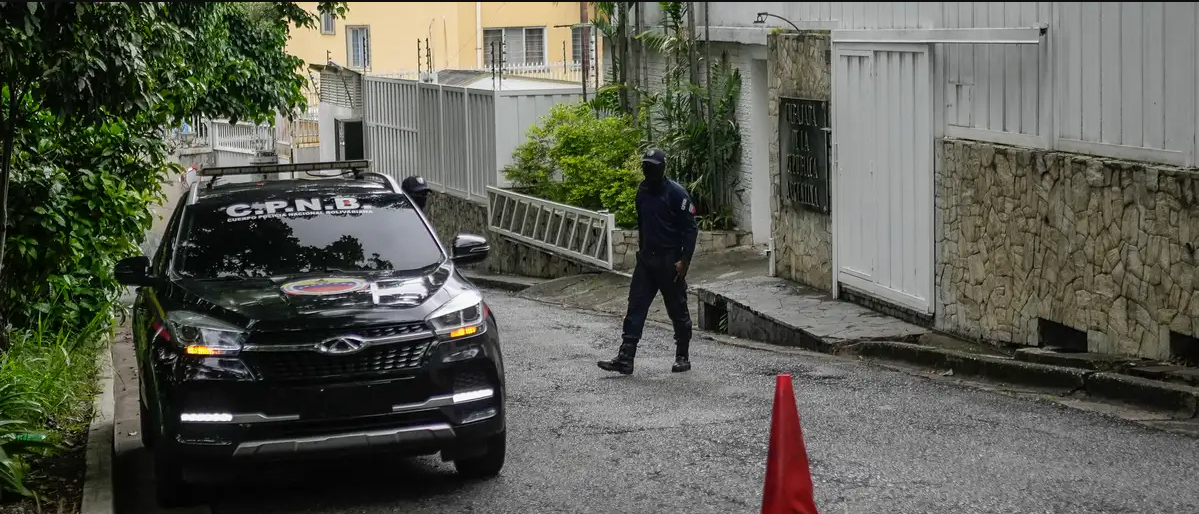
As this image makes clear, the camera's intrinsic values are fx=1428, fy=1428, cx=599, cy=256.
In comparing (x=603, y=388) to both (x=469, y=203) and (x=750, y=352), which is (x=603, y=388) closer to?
(x=750, y=352)

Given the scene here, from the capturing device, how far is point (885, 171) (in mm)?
13922

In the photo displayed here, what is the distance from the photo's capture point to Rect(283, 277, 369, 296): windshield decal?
25.1 feet

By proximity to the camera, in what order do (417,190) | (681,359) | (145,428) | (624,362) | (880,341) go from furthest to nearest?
(417,190) < (880,341) < (681,359) < (624,362) < (145,428)

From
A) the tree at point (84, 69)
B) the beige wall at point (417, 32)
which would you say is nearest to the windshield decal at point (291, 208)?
the tree at point (84, 69)

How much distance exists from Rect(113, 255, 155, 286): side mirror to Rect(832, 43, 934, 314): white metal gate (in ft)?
24.1

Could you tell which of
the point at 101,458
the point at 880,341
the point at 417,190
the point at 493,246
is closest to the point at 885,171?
the point at 880,341

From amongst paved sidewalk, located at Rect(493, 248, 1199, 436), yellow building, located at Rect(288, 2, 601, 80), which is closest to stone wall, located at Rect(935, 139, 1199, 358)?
paved sidewalk, located at Rect(493, 248, 1199, 436)

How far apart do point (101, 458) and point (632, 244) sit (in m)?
11.4

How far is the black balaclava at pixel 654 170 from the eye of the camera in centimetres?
1096

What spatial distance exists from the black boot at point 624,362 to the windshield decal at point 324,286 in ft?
12.3

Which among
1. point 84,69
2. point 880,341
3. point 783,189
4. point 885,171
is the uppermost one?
point 84,69

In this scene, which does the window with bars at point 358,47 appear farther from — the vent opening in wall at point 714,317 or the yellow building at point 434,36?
the vent opening in wall at point 714,317

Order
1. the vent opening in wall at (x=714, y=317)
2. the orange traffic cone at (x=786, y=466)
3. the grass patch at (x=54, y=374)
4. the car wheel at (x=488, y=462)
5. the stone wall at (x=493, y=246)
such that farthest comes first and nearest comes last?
the stone wall at (x=493, y=246)
the vent opening in wall at (x=714, y=317)
the grass patch at (x=54, y=374)
the car wheel at (x=488, y=462)
the orange traffic cone at (x=786, y=466)

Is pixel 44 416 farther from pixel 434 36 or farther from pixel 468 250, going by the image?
pixel 434 36
